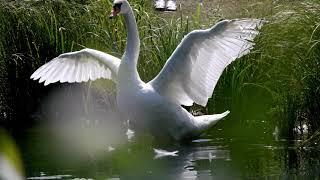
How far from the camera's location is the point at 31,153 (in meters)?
7.67

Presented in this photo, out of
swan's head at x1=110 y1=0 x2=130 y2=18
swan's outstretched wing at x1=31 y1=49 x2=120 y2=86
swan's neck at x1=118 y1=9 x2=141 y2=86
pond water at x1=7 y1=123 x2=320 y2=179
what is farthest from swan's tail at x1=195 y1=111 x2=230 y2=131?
swan's head at x1=110 y1=0 x2=130 y2=18

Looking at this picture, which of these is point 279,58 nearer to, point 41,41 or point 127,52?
point 127,52

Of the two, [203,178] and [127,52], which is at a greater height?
[127,52]

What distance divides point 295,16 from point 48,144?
343 centimetres

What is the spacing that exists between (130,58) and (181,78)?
66cm

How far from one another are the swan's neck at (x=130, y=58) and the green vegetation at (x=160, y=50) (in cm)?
145

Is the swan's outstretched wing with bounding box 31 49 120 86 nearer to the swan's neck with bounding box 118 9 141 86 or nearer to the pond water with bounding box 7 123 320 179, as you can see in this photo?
the swan's neck with bounding box 118 9 141 86

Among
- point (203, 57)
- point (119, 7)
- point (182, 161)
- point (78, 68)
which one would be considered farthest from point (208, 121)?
point (78, 68)

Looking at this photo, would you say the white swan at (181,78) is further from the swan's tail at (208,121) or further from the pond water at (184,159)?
the pond water at (184,159)

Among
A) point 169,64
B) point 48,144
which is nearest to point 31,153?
point 48,144

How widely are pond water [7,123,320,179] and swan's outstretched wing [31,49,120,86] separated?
2.83 ft

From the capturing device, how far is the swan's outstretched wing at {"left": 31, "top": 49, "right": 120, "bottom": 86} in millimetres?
8719

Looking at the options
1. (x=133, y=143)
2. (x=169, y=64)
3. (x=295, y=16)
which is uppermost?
(x=295, y=16)

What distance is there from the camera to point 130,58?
784 centimetres
